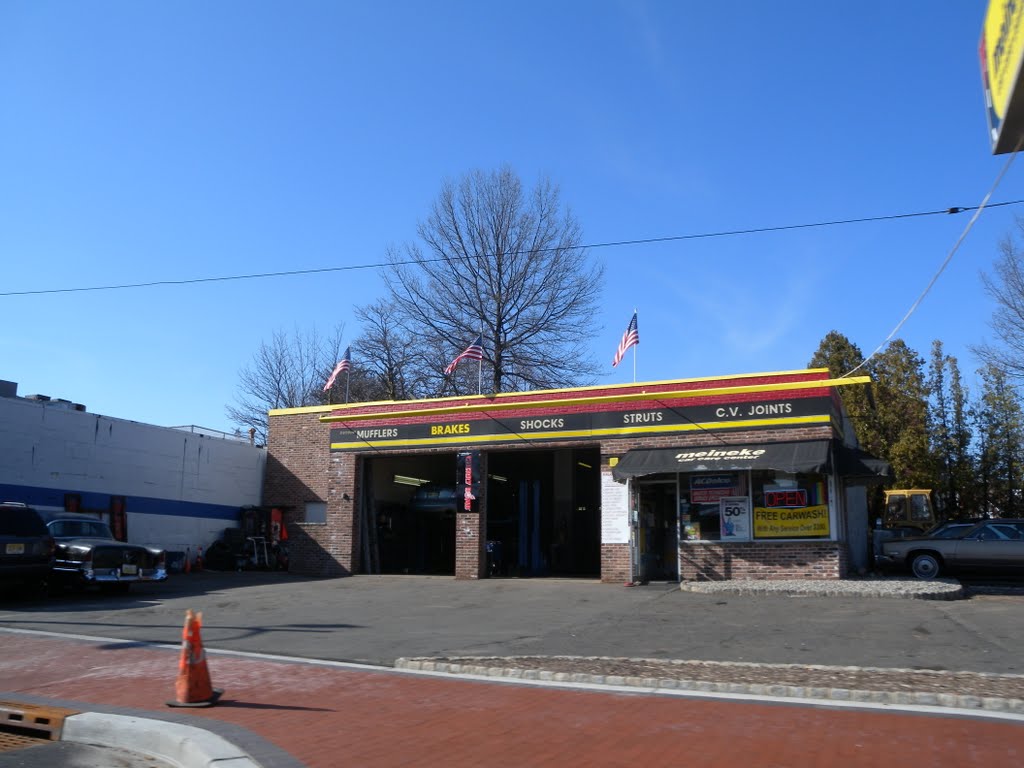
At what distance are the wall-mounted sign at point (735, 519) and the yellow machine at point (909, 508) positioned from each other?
1431 centimetres

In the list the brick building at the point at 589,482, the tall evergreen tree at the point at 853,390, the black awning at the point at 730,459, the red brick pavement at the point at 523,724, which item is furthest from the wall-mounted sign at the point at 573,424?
the tall evergreen tree at the point at 853,390

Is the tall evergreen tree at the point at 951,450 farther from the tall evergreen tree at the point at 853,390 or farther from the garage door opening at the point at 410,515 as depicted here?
the garage door opening at the point at 410,515

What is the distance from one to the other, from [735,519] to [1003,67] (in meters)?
13.4

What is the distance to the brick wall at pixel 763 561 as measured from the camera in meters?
18.1

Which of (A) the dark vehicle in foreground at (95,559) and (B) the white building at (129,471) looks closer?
(A) the dark vehicle in foreground at (95,559)

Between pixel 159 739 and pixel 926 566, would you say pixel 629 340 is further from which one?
pixel 159 739

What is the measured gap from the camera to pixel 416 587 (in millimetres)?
20156

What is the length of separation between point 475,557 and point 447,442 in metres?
3.21

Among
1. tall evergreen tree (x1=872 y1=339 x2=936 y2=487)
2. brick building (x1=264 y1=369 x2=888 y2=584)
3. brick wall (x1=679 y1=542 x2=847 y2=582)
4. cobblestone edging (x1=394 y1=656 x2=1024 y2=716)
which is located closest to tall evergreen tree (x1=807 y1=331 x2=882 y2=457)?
tall evergreen tree (x1=872 y1=339 x2=936 y2=487)

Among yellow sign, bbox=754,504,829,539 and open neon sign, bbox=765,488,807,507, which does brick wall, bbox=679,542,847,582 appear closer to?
yellow sign, bbox=754,504,829,539

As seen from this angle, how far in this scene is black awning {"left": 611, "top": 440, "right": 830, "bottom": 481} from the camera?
17456mm

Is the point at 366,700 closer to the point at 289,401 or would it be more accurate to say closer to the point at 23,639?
the point at 23,639

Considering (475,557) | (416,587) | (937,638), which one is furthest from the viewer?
(475,557)

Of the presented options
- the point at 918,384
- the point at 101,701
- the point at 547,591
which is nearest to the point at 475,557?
the point at 547,591
